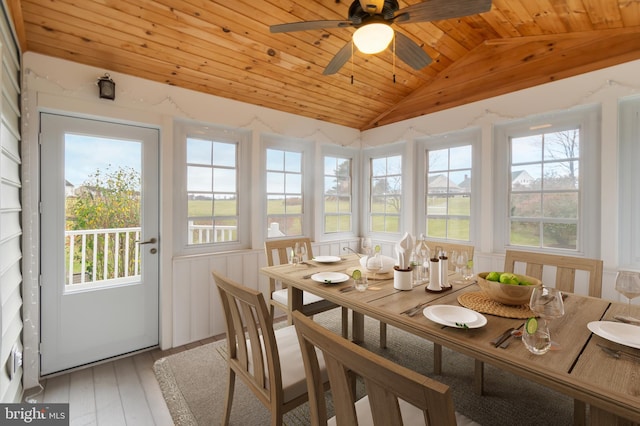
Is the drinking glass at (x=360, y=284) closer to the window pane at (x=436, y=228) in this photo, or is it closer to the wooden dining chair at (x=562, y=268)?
the wooden dining chair at (x=562, y=268)

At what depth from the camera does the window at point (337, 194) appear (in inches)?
163

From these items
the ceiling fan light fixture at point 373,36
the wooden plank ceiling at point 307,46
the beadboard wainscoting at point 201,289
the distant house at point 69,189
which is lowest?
the beadboard wainscoting at point 201,289

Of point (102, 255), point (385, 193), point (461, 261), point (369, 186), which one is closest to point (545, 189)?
point (461, 261)

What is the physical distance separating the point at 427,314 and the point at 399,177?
287cm

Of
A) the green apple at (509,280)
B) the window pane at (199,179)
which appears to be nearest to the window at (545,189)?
the green apple at (509,280)

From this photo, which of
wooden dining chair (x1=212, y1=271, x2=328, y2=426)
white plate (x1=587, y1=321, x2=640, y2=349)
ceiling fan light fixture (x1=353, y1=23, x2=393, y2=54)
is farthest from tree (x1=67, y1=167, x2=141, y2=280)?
white plate (x1=587, y1=321, x2=640, y2=349)

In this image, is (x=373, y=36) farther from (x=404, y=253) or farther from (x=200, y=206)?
(x=200, y=206)

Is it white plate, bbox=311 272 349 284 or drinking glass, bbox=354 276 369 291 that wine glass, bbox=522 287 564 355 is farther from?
white plate, bbox=311 272 349 284

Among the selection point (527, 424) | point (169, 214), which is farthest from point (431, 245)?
point (169, 214)

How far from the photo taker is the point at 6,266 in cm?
171

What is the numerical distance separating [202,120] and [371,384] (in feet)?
9.36

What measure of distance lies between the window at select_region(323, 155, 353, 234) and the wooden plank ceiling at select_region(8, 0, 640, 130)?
884mm

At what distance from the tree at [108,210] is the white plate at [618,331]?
318 cm

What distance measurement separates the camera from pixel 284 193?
3699mm
